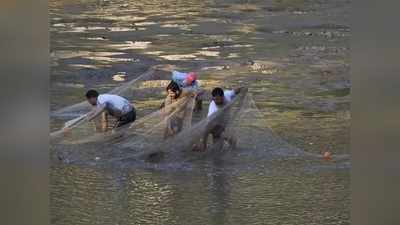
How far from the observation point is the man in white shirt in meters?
6.56

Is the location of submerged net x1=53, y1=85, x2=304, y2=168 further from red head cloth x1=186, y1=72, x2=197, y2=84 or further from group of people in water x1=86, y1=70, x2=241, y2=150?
red head cloth x1=186, y1=72, x2=197, y2=84

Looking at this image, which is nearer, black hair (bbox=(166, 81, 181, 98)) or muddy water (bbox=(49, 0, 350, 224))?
muddy water (bbox=(49, 0, 350, 224))

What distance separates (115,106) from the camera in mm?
6551

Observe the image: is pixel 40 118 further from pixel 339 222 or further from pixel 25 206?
pixel 339 222

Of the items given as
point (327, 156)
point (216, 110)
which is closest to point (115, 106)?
point (216, 110)

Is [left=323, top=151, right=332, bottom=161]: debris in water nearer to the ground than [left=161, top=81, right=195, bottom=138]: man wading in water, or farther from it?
nearer to the ground

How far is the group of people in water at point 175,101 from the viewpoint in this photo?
21.4 ft

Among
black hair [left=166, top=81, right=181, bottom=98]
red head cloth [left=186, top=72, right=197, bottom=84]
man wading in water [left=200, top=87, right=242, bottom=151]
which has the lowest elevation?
man wading in water [left=200, top=87, right=242, bottom=151]

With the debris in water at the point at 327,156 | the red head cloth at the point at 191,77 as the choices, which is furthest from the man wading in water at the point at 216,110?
the debris in water at the point at 327,156

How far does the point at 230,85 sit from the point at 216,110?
246 millimetres

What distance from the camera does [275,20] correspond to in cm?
652

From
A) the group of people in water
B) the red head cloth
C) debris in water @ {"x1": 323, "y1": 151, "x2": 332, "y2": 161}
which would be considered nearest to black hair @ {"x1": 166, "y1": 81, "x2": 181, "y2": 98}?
the group of people in water

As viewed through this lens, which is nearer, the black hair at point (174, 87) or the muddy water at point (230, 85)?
the muddy water at point (230, 85)

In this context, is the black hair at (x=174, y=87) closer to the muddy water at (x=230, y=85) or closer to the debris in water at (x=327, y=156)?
the muddy water at (x=230, y=85)
